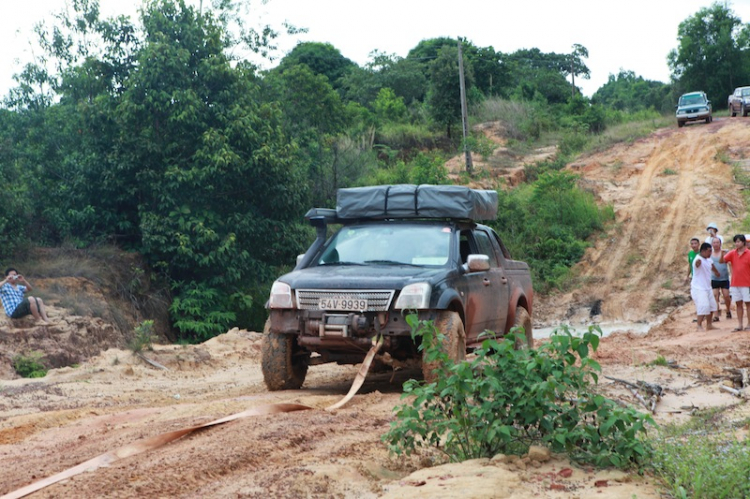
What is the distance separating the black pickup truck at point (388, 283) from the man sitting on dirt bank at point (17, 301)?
22.8 feet

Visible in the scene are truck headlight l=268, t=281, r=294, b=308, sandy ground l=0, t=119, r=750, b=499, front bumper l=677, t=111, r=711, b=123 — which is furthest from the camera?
front bumper l=677, t=111, r=711, b=123

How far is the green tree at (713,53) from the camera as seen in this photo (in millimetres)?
48531

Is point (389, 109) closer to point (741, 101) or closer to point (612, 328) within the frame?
point (741, 101)

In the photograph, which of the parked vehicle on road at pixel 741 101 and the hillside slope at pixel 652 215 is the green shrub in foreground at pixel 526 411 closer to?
the hillside slope at pixel 652 215

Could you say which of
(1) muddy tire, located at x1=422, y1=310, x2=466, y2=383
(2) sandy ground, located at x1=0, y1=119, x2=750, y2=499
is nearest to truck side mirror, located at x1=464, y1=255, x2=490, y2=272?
(1) muddy tire, located at x1=422, y1=310, x2=466, y2=383

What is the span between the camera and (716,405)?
7840 mm

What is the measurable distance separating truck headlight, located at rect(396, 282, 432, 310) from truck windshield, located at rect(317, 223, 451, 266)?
2.56 ft

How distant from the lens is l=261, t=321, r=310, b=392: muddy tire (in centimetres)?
857

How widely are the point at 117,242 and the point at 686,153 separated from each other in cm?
2207

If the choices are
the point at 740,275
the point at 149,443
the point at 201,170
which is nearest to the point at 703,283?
the point at 740,275

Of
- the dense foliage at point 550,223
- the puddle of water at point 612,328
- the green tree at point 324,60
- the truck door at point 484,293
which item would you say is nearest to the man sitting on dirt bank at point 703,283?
the puddle of water at point 612,328

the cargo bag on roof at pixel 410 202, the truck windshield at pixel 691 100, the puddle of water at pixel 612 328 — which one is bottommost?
the puddle of water at pixel 612 328

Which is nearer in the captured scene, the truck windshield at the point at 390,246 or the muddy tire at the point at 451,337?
the muddy tire at the point at 451,337

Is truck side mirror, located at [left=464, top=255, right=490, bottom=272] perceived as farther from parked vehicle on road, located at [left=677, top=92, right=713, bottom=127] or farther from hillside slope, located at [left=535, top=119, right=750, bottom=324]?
parked vehicle on road, located at [left=677, top=92, right=713, bottom=127]
